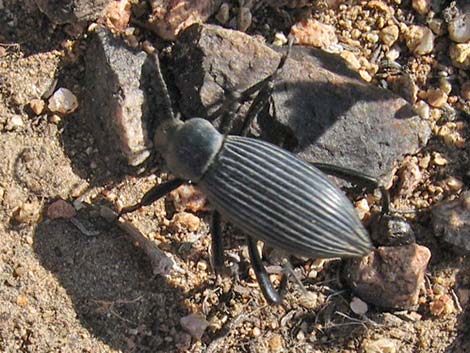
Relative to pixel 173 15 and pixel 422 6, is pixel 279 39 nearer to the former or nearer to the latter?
pixel 173 15

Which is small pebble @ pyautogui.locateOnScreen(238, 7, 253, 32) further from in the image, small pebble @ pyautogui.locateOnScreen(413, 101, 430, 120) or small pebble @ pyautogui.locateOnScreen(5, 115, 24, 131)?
small pebble @ pyautogui.locateOnScreen(5, 115, 24, 131)

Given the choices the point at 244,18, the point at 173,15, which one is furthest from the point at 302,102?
the point at 173,15

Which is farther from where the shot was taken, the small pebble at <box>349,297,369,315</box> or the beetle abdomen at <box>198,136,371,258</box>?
the small pebble at <box>349,297,369,315</box>

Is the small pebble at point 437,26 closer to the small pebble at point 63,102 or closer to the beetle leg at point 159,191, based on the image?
the beetle leg at point 159,191

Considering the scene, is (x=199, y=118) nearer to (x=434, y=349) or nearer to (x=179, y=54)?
(x=179, y=54)

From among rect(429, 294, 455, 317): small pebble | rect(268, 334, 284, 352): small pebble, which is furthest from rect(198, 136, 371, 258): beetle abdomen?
rect(429, 294, 455, 317): small pebble

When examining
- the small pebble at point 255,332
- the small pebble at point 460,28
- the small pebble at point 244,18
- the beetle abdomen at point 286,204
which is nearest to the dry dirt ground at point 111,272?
the small pebble at point 255,332
